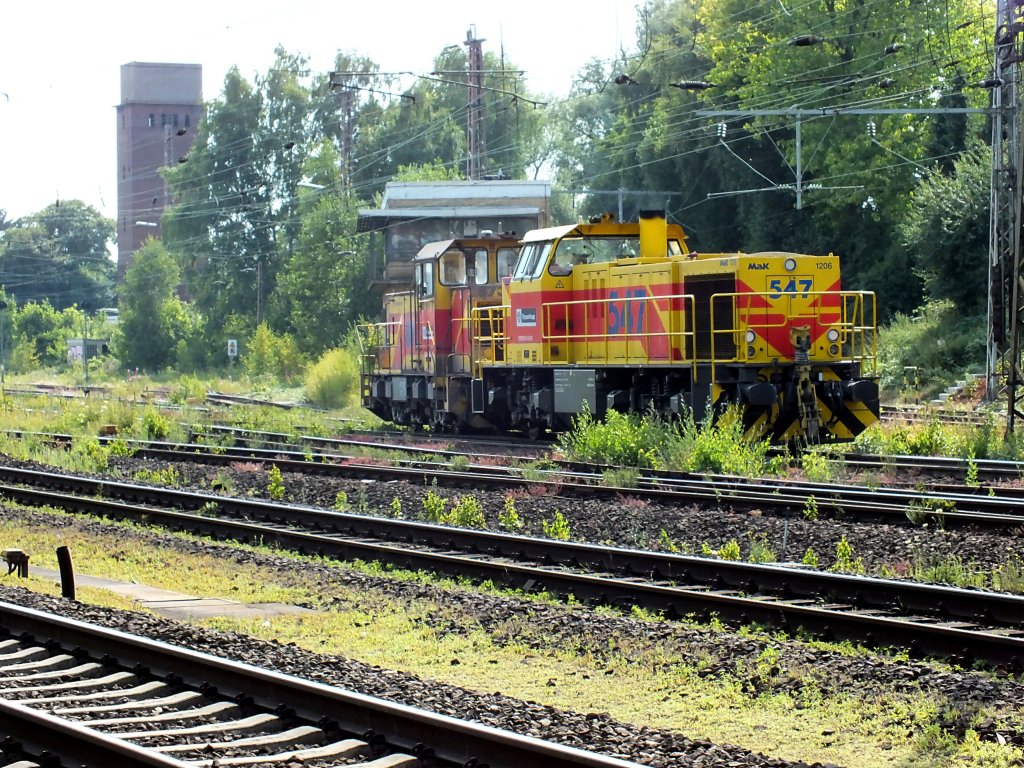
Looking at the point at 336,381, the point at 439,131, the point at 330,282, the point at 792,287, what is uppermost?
the point at 439,131

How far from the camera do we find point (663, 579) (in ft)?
32.8

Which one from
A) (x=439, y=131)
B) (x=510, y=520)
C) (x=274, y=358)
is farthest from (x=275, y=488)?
(x=439, y=131)

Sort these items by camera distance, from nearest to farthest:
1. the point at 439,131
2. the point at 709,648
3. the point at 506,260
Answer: the point at 709,648
the point at 506,260
the point at 439,131

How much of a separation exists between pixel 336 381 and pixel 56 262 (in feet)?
284

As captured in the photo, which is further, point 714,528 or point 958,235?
point 958,235

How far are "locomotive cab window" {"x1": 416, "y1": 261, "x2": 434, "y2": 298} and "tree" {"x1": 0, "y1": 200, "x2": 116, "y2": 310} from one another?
91.9 m

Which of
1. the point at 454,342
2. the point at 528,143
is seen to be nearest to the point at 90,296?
the point at 528,143

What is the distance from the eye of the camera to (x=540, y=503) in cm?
1404

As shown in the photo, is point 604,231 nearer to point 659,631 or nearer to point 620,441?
point 620,441

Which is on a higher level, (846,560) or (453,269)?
(453,269)

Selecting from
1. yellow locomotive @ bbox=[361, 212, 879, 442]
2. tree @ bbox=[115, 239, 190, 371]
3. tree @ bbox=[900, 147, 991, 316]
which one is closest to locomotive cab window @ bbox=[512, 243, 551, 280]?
yellow locomotive @ bbox=[361, 212, 879, 442]

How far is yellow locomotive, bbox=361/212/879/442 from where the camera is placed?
17609mm

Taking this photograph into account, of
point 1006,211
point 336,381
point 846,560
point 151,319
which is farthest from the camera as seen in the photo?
point 151,319

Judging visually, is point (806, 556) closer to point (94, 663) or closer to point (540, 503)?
point (540, 503)
